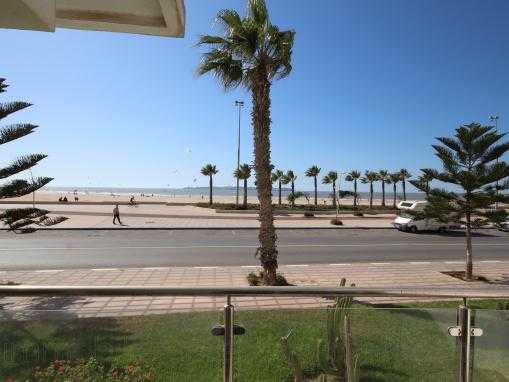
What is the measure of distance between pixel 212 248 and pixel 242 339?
57.2 feet

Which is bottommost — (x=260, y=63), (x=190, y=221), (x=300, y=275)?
(x=300, y=275)

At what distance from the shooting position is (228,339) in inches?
119

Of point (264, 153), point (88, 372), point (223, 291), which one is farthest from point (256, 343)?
point (264, 153)

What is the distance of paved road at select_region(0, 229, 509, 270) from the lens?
55.1 ft

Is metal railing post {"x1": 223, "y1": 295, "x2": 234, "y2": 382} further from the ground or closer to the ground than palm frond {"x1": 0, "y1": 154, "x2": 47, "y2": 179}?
closer to the ground

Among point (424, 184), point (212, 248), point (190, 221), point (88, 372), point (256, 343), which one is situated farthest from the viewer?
point (190, 221)

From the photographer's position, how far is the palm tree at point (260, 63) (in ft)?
41.6

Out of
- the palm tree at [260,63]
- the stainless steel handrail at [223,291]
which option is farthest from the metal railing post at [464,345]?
the palm tree at [260,63]

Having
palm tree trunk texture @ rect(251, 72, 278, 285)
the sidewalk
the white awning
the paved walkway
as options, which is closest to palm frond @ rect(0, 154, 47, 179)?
the sidewalk

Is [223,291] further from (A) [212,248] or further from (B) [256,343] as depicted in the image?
(A) [212,248]

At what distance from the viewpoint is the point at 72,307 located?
2.96 metres

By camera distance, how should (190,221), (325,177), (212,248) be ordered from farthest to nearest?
1. (325,177)
2. (190,221)
3. (212,248)

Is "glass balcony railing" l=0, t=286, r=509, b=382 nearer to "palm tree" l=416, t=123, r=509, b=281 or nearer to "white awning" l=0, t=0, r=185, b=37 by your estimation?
"white awning" l=0, t=0, r=185, b=37

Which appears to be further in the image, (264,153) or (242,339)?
(264,153)
